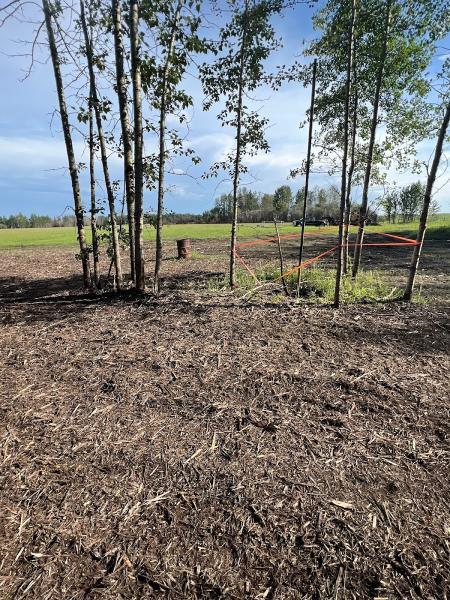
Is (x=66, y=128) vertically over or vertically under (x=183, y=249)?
over

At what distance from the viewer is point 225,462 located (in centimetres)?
271

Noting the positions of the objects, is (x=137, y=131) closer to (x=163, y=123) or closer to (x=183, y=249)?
(x=163, y=123)

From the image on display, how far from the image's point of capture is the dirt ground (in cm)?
195

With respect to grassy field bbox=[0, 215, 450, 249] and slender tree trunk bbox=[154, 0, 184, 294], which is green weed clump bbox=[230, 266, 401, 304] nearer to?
slender tree trunk bbox=[154, 0, 184, 294]

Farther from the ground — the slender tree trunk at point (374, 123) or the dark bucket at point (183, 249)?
the slender tree trunk at point (374, 123)

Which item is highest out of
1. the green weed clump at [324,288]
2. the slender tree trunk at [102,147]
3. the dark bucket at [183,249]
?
the slender tree trunk at [102,147]

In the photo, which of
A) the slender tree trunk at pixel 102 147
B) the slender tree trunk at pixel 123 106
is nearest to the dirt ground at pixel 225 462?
the slender tree trunk at pixel 102 147

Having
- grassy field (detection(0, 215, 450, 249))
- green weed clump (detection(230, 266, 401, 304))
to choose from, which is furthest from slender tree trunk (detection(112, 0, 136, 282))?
grassy field (detection(0, 215, 450, 249))

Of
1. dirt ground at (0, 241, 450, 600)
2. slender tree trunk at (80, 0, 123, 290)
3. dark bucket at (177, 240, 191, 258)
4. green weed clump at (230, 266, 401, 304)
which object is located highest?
slender tree trunk at (80, 0, 123, 290)

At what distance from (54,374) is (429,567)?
378 centimetres

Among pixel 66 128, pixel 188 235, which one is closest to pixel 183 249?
pixel 66 128

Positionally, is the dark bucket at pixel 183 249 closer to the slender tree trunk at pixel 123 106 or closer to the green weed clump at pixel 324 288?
the green weed clump at pixel 324 288

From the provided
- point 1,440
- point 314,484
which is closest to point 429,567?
point 314,484

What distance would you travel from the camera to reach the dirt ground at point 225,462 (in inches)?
76.6
